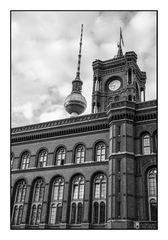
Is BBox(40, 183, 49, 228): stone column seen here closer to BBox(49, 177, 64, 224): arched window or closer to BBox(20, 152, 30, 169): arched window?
BBox(49, 177, 64, 224): arched window

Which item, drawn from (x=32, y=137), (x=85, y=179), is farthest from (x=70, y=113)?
(x=85, y=179)

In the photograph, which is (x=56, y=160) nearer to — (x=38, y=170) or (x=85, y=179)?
(x=38, y=170)

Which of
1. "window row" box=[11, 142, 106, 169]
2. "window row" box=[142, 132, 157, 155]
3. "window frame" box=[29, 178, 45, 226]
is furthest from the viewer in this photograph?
"window frame" box=[29, 178, 45, 226]

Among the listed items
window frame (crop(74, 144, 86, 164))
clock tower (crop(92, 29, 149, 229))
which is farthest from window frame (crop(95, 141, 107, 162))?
clock tower (crop(92, 29, 149, 229))

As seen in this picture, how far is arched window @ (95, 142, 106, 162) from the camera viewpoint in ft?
100

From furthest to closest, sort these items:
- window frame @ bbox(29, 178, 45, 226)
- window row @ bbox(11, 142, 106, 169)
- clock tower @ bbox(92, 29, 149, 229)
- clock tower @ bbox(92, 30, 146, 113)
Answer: clock tower @ bbox(92, 30, 146, 113), window frame @ bbox(29, 178, 45, 226), window row @ bbox(11, 142, 106, 169), clock tower @ bbox(92, 29, 149, 229)

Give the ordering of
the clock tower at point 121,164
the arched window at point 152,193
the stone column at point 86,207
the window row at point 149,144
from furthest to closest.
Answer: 1. the window row at point 149,144
2. the stone column at point 86,207
3. the arched window at point 152,193
4. the clock tower at point 121,164

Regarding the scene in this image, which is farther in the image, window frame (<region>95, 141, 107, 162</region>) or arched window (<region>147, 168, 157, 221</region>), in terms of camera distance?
window frame (<region>95, 141, 107, 162</region>)

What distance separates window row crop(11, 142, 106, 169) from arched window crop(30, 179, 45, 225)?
2241 millimetres

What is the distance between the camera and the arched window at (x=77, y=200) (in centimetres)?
2920

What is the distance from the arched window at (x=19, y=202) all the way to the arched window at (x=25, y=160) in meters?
1.77

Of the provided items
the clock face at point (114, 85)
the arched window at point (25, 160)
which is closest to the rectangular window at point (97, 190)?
the arched window at point (25, 160)

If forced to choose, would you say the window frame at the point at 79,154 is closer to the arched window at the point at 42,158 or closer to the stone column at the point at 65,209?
the stone column at the point at 65,209

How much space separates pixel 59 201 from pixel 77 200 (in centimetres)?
207
